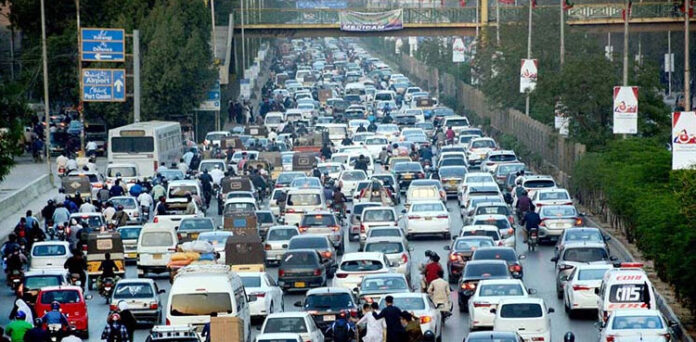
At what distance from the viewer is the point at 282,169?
73.2 meters

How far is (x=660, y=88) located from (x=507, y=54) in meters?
23.3

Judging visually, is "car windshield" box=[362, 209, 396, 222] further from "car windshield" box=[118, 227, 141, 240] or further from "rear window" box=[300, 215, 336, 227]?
"car windshield" box=[118, 227, 141, 240]

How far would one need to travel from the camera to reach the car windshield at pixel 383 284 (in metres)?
37.1

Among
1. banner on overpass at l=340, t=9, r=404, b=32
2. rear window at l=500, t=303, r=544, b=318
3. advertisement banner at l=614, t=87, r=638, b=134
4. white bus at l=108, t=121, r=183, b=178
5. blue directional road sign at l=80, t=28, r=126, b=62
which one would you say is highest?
banner on overpass at l=340, t=9, r=404, b=32

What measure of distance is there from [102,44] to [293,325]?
49214mm

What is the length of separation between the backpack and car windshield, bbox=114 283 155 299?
742 cm

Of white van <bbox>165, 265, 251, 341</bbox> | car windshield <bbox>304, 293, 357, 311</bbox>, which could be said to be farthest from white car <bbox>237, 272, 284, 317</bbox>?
white van <bbox>165, 265, 251, 341</bbox>

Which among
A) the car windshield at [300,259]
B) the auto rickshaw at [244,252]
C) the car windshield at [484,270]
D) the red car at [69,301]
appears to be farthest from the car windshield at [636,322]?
the auto rickshaw at [244,252]

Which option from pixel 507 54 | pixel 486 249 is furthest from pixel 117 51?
pixel 486 249

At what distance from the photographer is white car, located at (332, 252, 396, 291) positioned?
39938mm

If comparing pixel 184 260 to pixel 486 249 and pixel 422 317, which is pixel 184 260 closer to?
pixel 486 249

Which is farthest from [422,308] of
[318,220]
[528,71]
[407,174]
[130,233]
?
[528,71]

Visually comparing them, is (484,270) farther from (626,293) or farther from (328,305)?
(626,293)

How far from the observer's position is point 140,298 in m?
37.5
